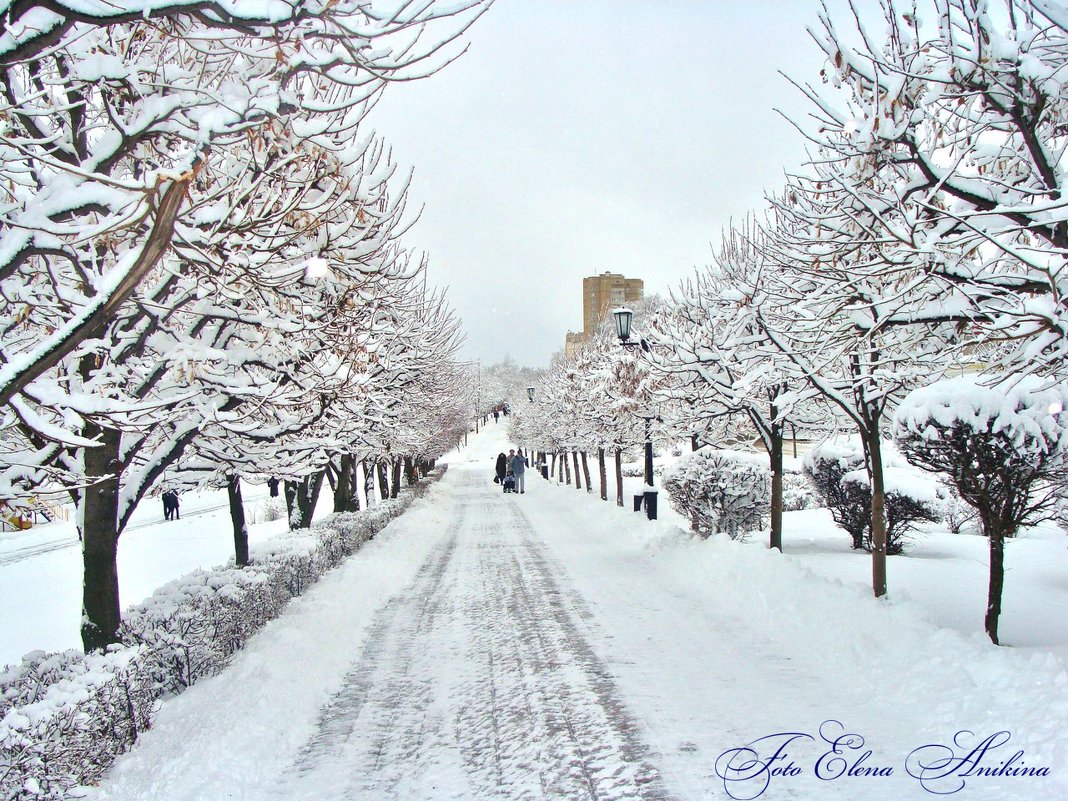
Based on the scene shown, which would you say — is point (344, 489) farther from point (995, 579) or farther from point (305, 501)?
point (995, 579)

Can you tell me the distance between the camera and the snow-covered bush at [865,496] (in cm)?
1201

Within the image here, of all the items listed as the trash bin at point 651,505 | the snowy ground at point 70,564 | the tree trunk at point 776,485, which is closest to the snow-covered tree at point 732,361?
the tree trunk at point 776,485

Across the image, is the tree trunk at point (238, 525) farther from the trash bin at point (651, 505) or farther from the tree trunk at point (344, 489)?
the trash bin at point (651, 505)

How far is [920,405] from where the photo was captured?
6488 millimetres

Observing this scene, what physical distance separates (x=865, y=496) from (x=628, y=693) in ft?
27.8

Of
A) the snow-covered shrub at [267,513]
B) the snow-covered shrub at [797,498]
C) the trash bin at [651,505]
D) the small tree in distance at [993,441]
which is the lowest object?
the snow-covered shrub at [267,513]

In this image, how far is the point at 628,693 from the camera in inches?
226

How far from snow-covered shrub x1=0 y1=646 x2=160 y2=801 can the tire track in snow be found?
1.26 meters

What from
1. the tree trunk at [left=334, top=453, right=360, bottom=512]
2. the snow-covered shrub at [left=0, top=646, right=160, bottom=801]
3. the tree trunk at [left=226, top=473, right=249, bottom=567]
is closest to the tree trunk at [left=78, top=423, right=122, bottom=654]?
the snow-covered shrub at [left=0, top=646, right=160, bottom=801]

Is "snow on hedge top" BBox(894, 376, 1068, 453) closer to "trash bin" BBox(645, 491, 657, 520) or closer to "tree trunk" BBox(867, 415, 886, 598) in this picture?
"tree trunk" BBox(867, 415, 886, 598)

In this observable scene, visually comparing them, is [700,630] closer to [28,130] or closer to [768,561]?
[768,561]

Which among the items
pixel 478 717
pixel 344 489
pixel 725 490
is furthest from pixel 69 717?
pixel 344 489

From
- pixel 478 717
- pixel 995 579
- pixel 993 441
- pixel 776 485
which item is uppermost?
pixel 993 441

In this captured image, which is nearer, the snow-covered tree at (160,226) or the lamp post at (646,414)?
the snow-covered tree at (160,226)
